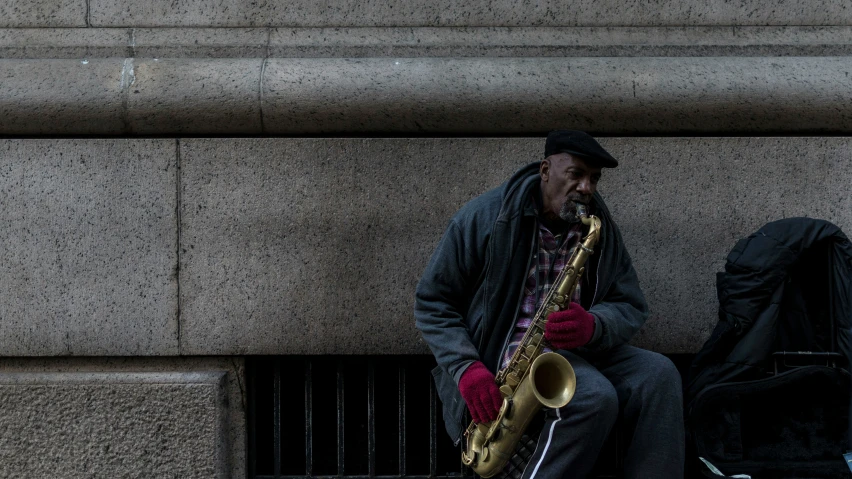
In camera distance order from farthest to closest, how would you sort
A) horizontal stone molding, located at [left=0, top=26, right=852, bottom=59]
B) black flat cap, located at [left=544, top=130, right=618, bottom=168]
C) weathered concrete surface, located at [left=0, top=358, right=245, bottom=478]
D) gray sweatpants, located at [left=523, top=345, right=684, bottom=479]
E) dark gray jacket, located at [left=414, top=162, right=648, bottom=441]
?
horizontal stone molding, located at [left=0, top=26, right=852, bottom=59], weathered concrete surface, located at [left=0, top=358, right=245, bottom=478], dark gray jacket, located at [left=414, top=162, right=648, bottom=441], black flat cap, located at [left=544, top=130, right=618, bottom=168], gray sweatpants, located at [left=523, top=345, right=684, bottom=479]

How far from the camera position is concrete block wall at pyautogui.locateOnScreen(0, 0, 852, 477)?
4.47 m

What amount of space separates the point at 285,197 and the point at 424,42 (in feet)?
3.48

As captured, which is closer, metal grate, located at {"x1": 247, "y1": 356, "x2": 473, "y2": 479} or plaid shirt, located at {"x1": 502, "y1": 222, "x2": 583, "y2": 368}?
plaid shirt, located at {"x1": 502, "y1": 222, "x2": 583, "y2": 368}

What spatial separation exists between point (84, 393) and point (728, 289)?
3114 millimetres

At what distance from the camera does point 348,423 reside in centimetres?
473

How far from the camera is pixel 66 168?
448 cm

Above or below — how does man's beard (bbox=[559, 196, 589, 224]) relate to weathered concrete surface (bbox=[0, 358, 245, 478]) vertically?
above

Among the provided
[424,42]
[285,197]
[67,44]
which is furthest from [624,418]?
[67,44]

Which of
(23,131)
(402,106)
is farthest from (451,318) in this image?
(23,131)

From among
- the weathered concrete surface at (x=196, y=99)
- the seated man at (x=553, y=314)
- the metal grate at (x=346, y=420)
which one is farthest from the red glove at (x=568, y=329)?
the weathered concrete surface at (x=196, y=99)

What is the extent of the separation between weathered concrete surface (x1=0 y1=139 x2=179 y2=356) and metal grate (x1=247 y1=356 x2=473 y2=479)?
0.66 meters

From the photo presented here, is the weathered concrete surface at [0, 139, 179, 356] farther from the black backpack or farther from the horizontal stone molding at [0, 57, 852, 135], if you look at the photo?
the black backpack

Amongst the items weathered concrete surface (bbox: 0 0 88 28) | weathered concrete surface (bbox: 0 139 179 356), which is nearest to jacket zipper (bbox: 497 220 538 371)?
weathered concrete surface (bbox: 0 139 179 356)

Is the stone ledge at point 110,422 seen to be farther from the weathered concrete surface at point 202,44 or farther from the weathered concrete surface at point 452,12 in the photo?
the weathered concrete surface at point 452,12
